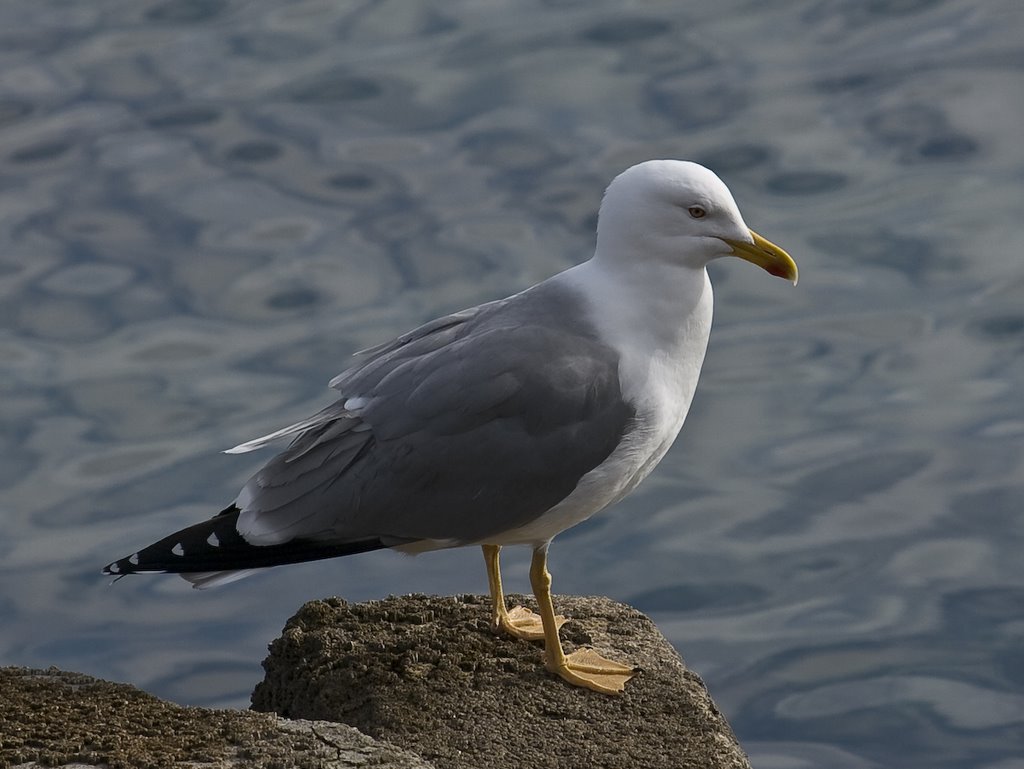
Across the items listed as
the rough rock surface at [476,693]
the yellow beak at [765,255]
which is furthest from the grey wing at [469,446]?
the yellow beak at [765,255]

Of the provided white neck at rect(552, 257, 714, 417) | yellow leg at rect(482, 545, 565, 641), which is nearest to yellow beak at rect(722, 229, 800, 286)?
white neck at rect(552, 257, 714, 417)

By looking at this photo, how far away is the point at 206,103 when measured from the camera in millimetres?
12586

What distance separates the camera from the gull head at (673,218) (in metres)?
5.84

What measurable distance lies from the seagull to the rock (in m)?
0.64

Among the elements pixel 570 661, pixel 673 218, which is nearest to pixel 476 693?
pixel 570 661

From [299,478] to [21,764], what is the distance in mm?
1452

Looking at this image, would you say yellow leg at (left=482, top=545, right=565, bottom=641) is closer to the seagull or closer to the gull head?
the seagull

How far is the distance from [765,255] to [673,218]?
0.37 m

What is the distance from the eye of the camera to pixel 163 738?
200 inches

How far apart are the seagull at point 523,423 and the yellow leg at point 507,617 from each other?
0.82 ft

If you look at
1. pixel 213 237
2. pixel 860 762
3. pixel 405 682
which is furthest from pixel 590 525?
pixel 405 682

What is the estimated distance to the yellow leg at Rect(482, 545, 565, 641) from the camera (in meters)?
6.21

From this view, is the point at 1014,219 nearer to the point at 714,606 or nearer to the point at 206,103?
the point at 714,606

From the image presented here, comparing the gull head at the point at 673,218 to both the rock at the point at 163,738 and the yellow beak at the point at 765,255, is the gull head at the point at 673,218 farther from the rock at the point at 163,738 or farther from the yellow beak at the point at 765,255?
the rock at the point at 163,738
